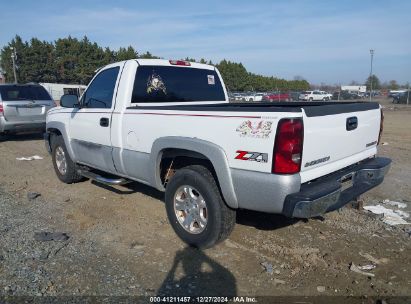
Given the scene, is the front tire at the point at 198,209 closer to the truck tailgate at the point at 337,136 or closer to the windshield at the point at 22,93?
the truck tailgate at the point at 337,136

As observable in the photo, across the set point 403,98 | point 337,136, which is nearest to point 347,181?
point 337,136

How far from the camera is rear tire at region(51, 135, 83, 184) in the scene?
645 centimetres

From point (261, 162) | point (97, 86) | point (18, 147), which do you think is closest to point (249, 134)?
point (261, 162)

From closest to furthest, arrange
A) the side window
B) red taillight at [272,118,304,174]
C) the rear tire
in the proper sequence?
red taillight at [272,118,304,174], the side window, the rear tire

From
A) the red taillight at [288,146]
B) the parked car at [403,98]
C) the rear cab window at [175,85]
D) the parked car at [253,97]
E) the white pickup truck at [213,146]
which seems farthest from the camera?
the parked car at [253,97]

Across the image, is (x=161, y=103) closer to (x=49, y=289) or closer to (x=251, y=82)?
(x=49, y=289)

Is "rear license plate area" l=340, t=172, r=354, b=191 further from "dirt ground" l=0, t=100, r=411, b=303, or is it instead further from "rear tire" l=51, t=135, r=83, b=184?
"rear tire" l=51, t=135, r=83, b=184

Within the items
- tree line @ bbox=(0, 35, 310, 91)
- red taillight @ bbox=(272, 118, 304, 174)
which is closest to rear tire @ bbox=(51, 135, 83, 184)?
red taillight @ bbox=(272, 118, 304, 174)

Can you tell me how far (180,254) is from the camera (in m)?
3.97

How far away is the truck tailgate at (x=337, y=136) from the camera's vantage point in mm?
3339

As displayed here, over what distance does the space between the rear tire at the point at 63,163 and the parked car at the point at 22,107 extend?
190 inches

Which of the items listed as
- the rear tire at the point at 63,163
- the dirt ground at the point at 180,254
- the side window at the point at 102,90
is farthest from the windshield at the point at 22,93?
the side window at the point at 102,90

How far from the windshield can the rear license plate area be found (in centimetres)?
1004

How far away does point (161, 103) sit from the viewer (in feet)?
16.7
